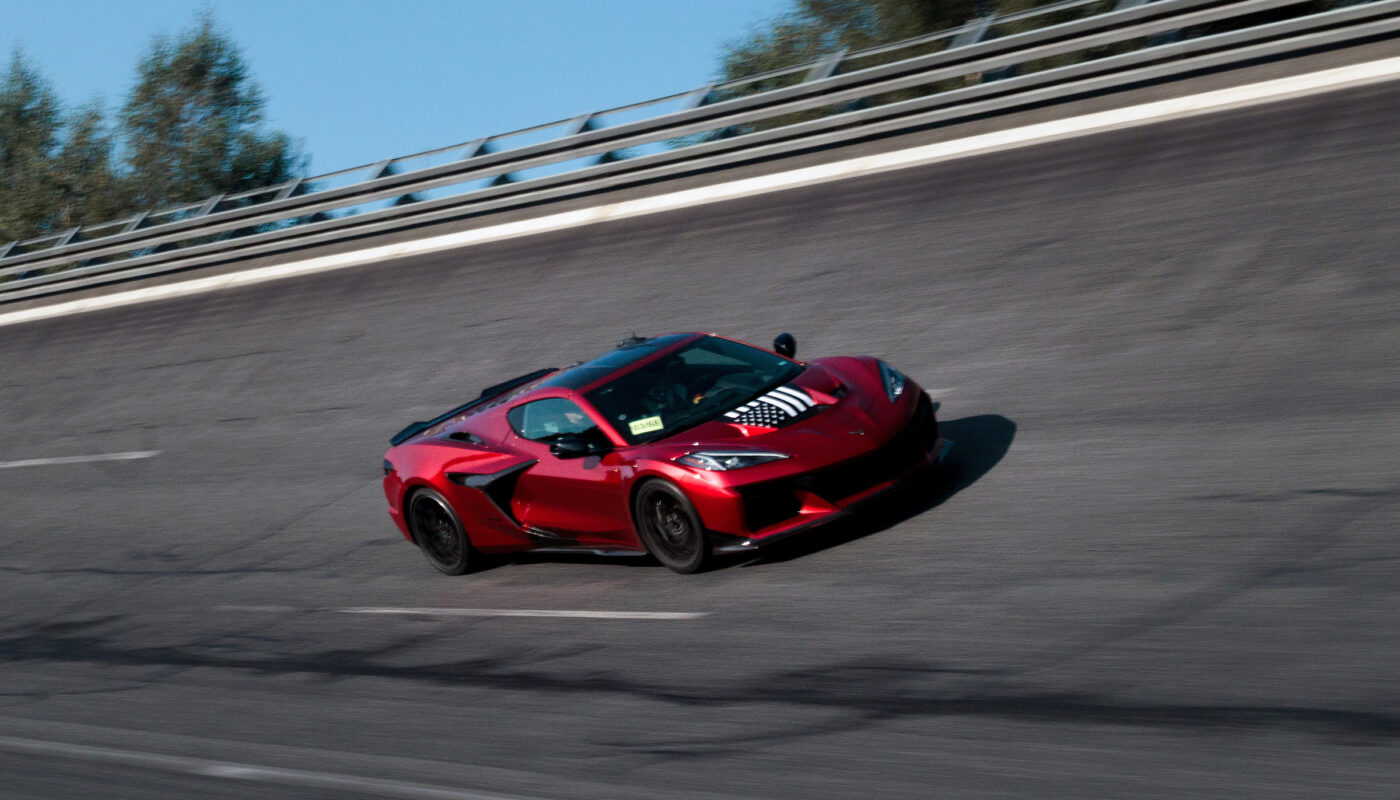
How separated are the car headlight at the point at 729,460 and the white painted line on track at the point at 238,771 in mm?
2658

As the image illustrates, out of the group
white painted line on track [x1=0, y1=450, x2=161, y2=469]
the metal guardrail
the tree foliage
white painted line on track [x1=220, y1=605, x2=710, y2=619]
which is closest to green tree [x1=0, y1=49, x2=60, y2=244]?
the tree foliage

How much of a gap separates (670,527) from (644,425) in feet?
2.22

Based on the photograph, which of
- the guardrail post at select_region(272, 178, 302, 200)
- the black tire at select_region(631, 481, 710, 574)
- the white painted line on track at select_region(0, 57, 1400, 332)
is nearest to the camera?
the black tire at select_region(631, 481, 710, 574)

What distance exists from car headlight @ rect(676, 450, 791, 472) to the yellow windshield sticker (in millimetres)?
636

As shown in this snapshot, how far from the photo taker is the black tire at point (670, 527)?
817 cm

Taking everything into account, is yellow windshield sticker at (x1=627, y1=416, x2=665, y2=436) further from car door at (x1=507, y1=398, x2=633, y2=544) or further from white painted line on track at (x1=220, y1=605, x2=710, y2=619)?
white painted line on track at (x1=220, y1=605, x2=710, y2=619)

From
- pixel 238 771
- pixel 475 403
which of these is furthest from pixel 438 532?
pixel 238 771

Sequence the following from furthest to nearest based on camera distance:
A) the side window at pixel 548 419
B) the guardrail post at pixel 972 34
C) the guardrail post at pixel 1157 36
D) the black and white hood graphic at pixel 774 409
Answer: the guardrail post at pixel 972 34 → the guardrail post at pixel 1157 36 → the side window at pixel 548 419 → the black and white hood graphic at pixel 774 409

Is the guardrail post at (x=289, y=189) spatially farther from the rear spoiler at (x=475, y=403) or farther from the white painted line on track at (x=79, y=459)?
the rear spoiler at (x=475, y=403)

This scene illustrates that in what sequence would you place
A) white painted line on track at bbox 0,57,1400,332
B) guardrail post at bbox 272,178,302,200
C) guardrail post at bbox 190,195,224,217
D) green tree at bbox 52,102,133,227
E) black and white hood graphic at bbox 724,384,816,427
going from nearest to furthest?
black and white hood graphic at bbox 724,384,816,427
white painted line on track at bbox 0,57,1400,332
guardrail post at bbox 272,178,302,200
guardrail post at bbox 190,195,224,217
green tree at bbox 52,102,133,227

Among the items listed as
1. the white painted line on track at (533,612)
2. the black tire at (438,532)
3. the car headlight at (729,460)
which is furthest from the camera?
the black tire at (438,532)

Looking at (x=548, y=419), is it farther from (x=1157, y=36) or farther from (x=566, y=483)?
(x=1157, y=36)

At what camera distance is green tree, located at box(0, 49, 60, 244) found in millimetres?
38906

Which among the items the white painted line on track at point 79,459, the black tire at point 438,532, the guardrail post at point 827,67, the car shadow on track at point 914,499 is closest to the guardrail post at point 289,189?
the white painted line on track at point 79,459
